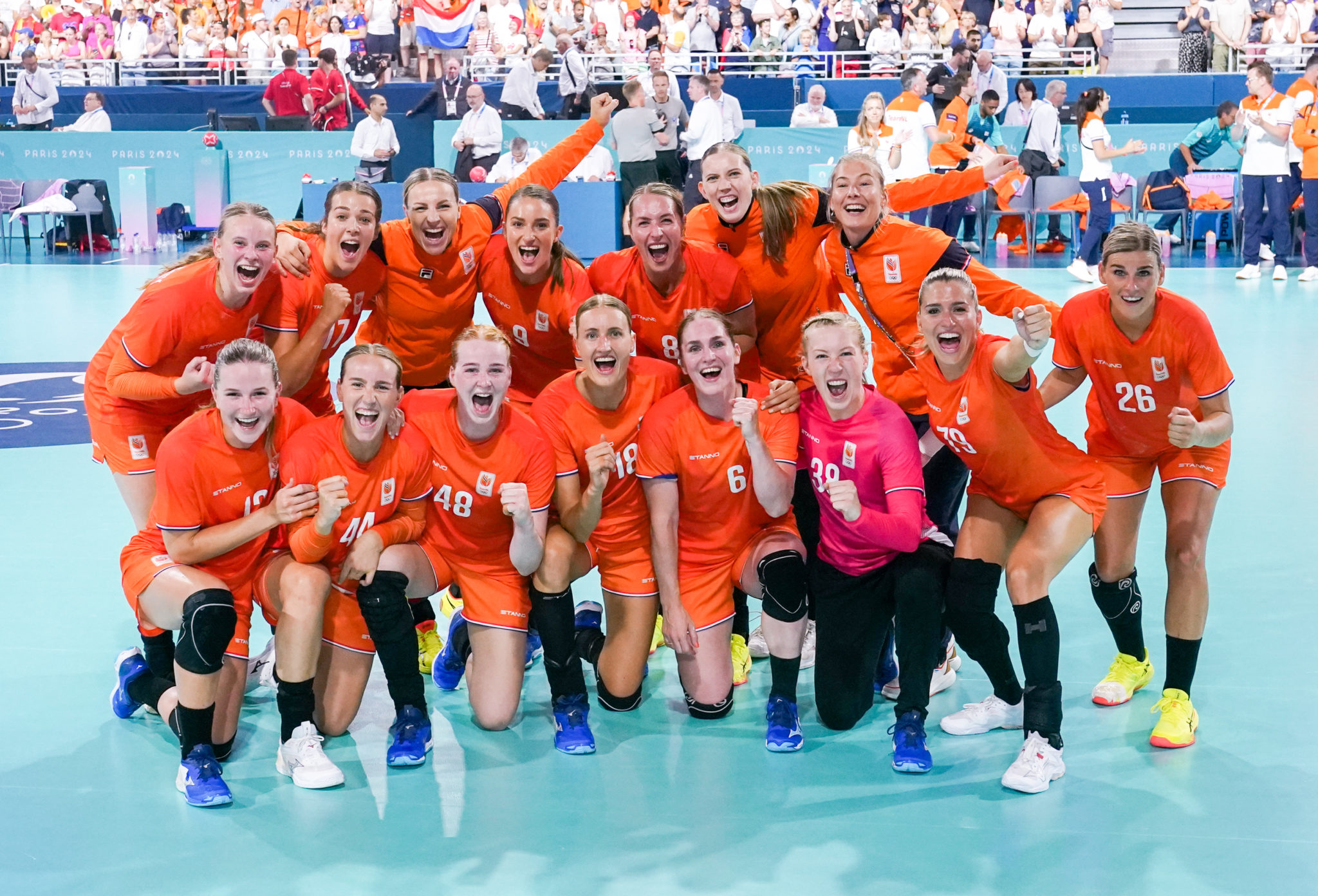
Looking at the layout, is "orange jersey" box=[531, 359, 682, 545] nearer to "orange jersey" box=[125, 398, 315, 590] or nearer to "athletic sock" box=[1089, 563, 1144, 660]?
"orange jersey" box=[125, 398, 315, 590]

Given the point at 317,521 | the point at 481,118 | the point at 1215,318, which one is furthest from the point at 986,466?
the point at 481,118

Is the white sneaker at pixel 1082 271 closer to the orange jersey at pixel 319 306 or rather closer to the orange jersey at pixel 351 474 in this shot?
the orange jersey at pixel 319 306

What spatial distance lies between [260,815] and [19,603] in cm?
242

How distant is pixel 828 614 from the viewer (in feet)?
A: 15.0

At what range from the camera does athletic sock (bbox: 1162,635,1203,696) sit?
4434 mm

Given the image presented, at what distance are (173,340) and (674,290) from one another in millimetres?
1929

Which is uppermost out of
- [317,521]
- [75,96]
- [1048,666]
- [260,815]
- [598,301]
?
[75,96]

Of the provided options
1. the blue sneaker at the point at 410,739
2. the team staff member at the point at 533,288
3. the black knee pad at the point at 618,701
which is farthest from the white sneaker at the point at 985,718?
the team staff member at the point at 533,288

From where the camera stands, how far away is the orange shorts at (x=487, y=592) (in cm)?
464

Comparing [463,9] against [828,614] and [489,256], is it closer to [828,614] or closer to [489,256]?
[489,256]

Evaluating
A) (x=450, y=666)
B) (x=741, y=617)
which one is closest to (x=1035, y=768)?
(x=741, y=617)

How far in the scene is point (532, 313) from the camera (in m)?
5.37

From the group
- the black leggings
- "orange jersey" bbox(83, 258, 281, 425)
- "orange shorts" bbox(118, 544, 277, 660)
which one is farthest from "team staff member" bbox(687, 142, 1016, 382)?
"orange shorts" bbox(118, 544, 277, 660)

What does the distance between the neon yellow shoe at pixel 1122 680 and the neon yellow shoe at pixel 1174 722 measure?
0.22 metres
